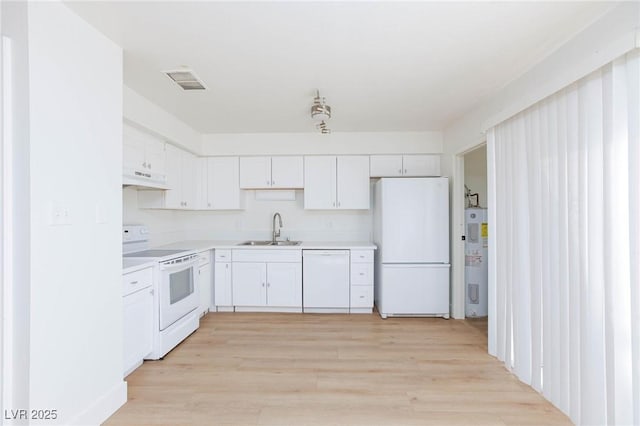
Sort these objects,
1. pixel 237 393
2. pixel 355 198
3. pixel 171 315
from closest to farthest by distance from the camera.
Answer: pixel 237 393 → pixel 171 315 → pixel 355 198

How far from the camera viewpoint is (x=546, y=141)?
2006 millimetres

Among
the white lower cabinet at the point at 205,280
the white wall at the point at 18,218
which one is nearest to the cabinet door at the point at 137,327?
the white wall at the point at 18,218

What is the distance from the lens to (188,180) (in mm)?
3881

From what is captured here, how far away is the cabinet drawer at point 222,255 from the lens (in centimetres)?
385

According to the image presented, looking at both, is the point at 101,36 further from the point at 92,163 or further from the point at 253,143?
the point at 253,143

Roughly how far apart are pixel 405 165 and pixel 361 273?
155cm

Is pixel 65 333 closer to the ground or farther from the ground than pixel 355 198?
closer to the ground

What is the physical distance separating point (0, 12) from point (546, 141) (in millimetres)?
3102

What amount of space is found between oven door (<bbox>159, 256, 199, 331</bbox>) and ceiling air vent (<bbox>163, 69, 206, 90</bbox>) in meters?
1.56

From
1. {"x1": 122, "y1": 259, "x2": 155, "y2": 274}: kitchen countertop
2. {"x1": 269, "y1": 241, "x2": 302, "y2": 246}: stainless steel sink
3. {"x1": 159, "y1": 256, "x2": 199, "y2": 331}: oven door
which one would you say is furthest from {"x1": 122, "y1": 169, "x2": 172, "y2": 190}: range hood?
{"x1": 269, "y1": 241, "x2": 302, "y2": 246}: stainless steel sink

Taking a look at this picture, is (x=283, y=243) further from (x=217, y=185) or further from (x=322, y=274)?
(x=217, y=185)

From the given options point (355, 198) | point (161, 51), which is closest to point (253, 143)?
point (355, 198)

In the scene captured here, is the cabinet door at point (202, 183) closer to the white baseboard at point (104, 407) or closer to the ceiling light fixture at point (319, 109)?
the ceiling light fixture at point (319, 109)

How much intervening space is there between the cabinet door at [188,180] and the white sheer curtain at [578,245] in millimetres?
3452
